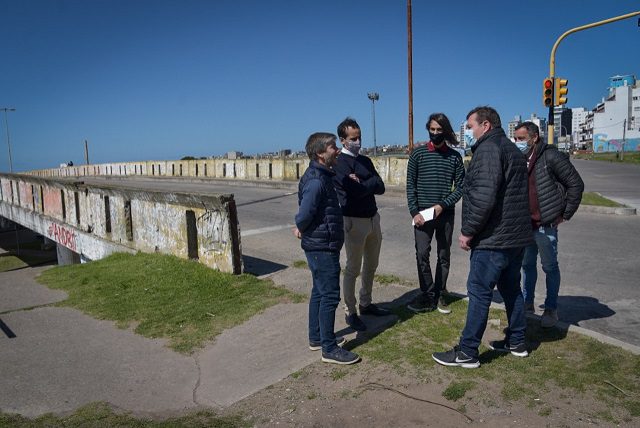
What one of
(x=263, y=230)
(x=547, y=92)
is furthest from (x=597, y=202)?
(x=263, y=230)

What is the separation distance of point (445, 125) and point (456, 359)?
6.99 ft

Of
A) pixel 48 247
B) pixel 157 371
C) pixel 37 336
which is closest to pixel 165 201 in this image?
pixel 37 336

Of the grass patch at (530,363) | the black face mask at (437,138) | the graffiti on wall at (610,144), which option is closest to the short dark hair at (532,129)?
the black face mask at (437,138)

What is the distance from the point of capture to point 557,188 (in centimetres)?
445

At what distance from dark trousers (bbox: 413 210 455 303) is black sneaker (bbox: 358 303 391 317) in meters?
0.43

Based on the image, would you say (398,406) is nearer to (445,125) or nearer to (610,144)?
(445,125)

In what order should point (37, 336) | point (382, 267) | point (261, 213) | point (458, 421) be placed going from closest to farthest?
point (458, 421) → point (37, 336) → point (382, 267) → point (261, 213)

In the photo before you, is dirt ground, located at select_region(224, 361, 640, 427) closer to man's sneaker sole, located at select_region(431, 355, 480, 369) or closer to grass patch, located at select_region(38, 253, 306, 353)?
man's sneaker sole, located at select_region(431, 355, 480, 369)

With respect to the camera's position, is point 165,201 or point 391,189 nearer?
point 165,201

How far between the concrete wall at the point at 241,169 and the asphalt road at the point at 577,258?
417 centimetres

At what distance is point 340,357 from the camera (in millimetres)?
3879

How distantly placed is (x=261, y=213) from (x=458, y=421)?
440 inches

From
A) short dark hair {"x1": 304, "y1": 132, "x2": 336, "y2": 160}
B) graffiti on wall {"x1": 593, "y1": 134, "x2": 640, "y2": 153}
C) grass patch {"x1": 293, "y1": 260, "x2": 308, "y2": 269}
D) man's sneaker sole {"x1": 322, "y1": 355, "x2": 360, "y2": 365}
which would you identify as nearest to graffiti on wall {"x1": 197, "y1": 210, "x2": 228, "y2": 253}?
grass patch {"x1": 293, "y1": 260, "x2": 308, "y2": 269}

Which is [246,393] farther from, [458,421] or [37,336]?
[37,336]
